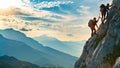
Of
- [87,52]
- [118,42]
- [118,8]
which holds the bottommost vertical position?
[87,52]

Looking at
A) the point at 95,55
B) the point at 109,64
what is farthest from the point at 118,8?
the point at 109,64

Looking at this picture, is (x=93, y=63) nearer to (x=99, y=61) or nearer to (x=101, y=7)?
(x=99, y=61)

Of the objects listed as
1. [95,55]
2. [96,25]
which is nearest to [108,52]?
[95,55]

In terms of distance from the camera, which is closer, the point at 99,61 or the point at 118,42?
the point at 118,42

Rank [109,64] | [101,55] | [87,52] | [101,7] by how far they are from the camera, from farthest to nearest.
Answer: [87,52] < [101,7] < [101,55] < [109,64]

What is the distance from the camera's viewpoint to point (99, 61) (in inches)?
2142

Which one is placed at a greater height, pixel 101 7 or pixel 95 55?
pixel 101 7

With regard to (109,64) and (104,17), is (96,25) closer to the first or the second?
(104,17)

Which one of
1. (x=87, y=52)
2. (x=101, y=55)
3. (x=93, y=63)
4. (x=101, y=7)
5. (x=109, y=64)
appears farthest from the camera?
(x=87, y=52)

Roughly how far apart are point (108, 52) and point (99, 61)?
2.95 meters

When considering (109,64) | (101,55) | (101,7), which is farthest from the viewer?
(101,7)

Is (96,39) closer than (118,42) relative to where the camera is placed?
No

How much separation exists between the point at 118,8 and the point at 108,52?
37.0 feet

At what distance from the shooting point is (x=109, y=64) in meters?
50.4
